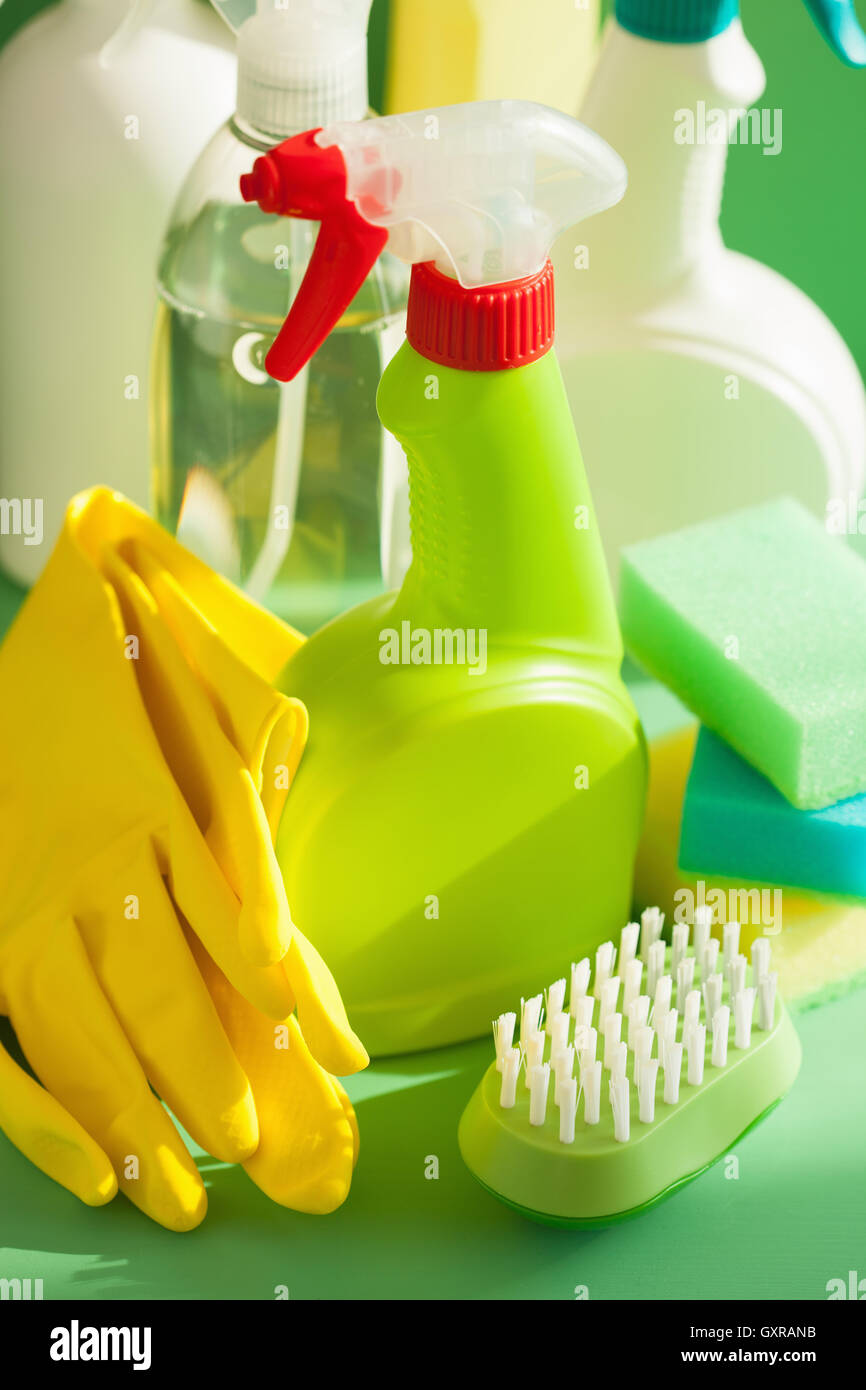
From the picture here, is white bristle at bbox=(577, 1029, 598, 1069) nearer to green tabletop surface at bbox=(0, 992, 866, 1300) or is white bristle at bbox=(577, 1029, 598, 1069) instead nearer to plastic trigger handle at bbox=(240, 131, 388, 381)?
green tabletop surface at bbox=(0, 992, 866, 1300)

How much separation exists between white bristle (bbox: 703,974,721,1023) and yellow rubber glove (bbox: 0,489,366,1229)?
0.12m

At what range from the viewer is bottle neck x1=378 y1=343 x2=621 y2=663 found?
1.91ft

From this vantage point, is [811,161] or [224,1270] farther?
[811,161]

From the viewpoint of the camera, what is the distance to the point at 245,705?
0.61 metres

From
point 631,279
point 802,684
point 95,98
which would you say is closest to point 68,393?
point 95,98

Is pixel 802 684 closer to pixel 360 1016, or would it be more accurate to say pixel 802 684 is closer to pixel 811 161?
pixel 360 1016

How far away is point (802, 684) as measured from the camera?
65cm

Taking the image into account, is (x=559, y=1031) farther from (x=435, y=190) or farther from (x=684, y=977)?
(x=435, y=190)

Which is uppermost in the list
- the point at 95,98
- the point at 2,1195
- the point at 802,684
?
the point at 95,98

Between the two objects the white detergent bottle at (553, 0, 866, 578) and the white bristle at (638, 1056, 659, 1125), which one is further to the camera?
the white detergent bottle at (553, 0, 866, 578)

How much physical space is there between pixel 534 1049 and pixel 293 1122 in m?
0.08

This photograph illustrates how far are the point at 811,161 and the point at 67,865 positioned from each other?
1.82 ft

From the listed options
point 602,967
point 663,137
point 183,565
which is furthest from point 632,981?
point 663,137

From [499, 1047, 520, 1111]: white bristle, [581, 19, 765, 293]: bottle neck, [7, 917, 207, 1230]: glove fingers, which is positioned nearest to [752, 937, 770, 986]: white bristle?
[499, 1047, 520, 1111]: white bristle
